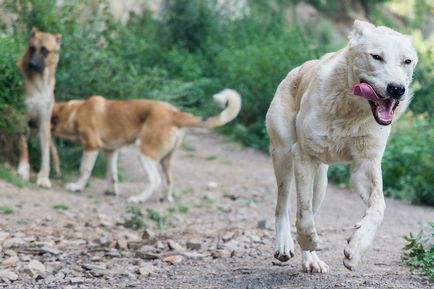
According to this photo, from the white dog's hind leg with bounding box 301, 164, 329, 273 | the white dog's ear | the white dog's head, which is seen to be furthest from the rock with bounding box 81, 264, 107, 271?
the white dog's ear

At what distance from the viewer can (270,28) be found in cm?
2041

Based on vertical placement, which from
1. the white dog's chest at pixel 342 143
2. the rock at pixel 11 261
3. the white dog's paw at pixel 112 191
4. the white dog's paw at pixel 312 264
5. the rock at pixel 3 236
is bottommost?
the white dog's paw at pixel 112 191

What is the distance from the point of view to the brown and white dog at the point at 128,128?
423 inches

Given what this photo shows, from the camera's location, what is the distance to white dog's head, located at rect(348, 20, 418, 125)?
5.02 m

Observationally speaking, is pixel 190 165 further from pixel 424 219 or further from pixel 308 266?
pixel 308 266

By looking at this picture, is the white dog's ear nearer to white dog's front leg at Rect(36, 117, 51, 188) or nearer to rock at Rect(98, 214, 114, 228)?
rock at Rect(98, 214, 114, 228)

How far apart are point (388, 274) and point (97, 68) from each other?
23.2 ft

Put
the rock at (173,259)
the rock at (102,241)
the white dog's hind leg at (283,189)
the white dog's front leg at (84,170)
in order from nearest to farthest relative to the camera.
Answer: the white dog's hind leg at (283,189)
the rock at (173,259)
the rock at (102,241)
the white dog's front leg at (84,170)

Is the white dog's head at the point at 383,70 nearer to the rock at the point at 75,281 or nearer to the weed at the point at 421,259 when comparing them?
the weed at the point at 421,259

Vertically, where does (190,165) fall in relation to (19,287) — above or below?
below

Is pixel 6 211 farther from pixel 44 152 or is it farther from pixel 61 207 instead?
pixel 44 152

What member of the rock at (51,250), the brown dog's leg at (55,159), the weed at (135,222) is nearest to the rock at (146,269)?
the rock at (51,250)

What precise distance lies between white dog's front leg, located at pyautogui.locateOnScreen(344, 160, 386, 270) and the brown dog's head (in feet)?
20.6

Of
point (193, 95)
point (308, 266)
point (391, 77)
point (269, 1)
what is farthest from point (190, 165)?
point (269, 1)
